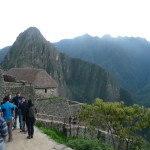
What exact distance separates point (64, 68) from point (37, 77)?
143650mm

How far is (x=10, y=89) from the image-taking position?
57.7ft

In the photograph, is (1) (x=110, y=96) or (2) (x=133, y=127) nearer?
(2) (x=133, y=127)

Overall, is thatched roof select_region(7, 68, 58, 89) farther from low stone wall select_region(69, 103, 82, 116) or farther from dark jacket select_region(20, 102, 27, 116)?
dark jacket select_region(20, 102, 27, 116)

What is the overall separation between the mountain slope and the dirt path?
4254 inches

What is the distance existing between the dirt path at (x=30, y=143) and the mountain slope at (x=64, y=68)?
10804 centimetres

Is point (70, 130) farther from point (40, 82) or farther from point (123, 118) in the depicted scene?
point (40, 82)

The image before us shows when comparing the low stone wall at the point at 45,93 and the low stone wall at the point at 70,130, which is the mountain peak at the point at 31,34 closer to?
the low stone wall at the point at 45,93

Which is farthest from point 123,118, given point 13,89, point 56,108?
point 56,108

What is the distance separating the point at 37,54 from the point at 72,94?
108ft

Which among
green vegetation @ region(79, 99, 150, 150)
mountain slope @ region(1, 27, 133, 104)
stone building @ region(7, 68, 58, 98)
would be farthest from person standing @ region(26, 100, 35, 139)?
mountain slope @ region(1, 27, 133, 104)

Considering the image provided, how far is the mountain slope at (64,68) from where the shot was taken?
5290 inches

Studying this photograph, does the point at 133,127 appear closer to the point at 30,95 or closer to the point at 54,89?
the point at 30,95

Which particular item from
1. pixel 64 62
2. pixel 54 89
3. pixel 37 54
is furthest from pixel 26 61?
pixel 54 89

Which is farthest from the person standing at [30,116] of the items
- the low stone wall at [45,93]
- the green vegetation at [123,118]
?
the low stone wall at [45,93]
